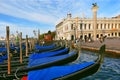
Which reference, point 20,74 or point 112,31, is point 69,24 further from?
point 20,74

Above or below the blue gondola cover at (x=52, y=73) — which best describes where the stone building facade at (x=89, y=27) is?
above

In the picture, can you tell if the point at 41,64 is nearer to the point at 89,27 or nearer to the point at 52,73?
the point at 52,73

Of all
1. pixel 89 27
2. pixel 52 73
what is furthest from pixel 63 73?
pixel 89 27

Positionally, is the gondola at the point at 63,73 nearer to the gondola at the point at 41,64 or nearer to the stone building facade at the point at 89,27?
the gondola at the point at 41,64

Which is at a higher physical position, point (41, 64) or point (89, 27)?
point (89, 27)

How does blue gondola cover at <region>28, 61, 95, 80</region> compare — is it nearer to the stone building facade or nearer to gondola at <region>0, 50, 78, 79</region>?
gondola at <region>0, 50, 78, 79</region>

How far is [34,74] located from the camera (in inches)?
244

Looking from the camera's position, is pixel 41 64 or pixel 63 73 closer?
pixel 63 73

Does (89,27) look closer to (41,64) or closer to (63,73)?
(41,64)

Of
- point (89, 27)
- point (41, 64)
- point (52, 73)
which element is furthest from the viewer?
point (89, 27)

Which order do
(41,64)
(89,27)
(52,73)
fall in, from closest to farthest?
(52,73)
(41,64)
(89,27)

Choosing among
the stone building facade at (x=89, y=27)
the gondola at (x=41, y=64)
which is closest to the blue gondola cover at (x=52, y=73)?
the gondola at (x=41, y=64)

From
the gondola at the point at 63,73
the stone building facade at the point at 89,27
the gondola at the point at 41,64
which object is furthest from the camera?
the stone building facade at the point at 89,27

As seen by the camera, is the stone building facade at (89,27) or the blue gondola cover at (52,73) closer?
the blue gondola cover at (52,73)
